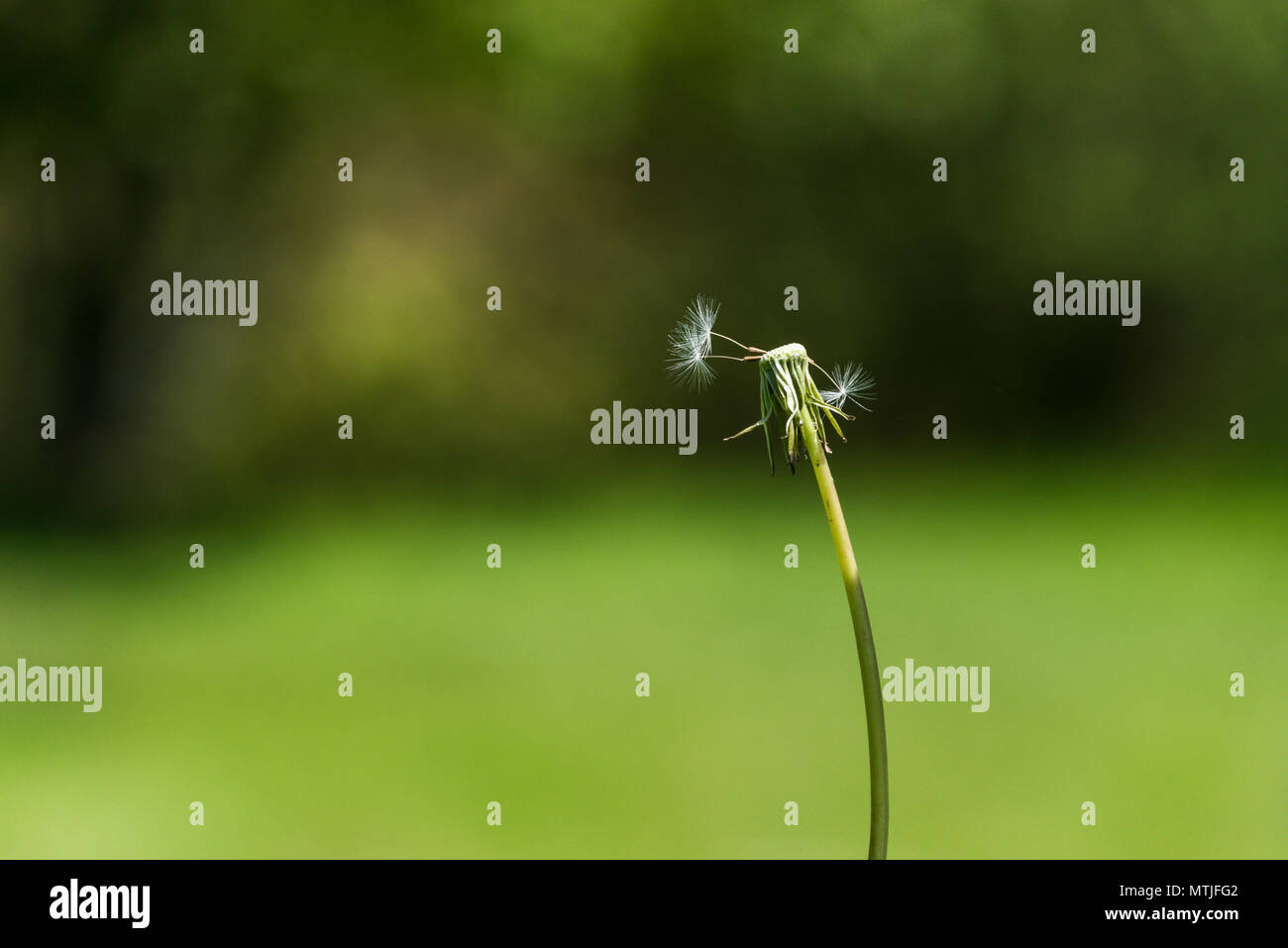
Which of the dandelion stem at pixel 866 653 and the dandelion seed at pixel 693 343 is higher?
the dandelion seed at pixel 693 343

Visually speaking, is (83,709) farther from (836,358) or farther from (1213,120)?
(1213,120)

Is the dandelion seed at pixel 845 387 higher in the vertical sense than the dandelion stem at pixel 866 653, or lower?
higher

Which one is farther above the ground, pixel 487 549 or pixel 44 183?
pixel 44 183

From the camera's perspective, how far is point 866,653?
412mm

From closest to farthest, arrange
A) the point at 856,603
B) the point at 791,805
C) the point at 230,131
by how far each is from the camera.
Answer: the point at 856,603
the point at 791,805
the point at 230,131

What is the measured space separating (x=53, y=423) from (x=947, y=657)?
168 cm

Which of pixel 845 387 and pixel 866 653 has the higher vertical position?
pixel 845 387

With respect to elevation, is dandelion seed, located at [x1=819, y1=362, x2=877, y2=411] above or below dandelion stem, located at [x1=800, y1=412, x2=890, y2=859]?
above

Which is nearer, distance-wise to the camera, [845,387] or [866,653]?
[866,653]

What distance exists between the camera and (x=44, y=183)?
232 cm

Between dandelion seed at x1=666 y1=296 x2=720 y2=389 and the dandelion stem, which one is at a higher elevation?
dandelion seed at x1=666 y1=296 x2=720 y2=389

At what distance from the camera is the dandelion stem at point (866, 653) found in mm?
412

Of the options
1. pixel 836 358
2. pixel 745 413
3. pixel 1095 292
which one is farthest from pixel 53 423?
pixel 1095 292

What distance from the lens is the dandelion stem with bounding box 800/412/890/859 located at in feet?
1.35
